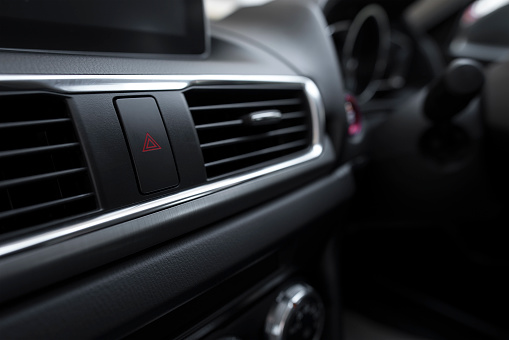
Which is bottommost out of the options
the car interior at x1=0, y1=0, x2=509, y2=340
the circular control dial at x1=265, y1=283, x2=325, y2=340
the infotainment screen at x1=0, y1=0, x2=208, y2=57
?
the circular control dial at x1=265, y1=283, x2=325, y2=340

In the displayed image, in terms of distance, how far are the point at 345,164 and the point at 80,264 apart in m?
0.74

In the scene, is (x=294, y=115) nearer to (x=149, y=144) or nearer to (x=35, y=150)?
(x=149, y=144)

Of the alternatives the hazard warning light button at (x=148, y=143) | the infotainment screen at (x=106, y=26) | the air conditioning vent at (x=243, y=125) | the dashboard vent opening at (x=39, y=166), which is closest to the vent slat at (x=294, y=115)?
the air conditioning vent at (x=243, y=125)

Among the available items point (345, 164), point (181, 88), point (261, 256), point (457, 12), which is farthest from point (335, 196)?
point (457, 12)

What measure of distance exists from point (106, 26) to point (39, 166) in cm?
24

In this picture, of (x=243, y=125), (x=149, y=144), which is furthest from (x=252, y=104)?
(x=149, y=144)

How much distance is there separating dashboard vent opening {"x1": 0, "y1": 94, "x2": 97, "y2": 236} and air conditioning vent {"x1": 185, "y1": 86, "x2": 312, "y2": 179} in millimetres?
184

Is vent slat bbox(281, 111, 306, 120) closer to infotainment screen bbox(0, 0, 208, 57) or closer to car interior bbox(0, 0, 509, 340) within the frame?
car interior bbox(0, 0, 509, 340)

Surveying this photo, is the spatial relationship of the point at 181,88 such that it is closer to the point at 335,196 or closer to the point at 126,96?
the point at 126,96

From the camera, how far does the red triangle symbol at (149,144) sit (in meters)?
0.53

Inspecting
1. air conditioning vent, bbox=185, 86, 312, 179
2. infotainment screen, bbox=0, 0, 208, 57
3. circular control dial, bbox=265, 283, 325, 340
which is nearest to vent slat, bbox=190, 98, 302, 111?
air conditioning vent, bbox=185, 86, 312, 179

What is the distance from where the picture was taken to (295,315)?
2.77 ft

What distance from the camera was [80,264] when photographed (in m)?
0.46

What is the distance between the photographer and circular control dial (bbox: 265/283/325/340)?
81 cm
